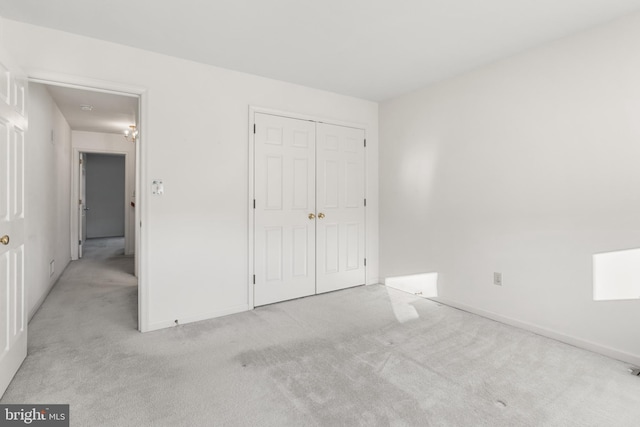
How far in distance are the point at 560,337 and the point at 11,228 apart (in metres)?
4.01

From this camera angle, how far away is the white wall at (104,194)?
Answer: 8.84 meters

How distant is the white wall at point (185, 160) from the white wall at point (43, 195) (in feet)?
2.85

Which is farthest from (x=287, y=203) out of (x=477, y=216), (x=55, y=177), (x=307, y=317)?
(x=55, y=177)

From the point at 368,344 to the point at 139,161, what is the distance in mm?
2492

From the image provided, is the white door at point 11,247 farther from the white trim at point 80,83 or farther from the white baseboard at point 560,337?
the white baseboard at point 560,337

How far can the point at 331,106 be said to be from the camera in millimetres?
3990

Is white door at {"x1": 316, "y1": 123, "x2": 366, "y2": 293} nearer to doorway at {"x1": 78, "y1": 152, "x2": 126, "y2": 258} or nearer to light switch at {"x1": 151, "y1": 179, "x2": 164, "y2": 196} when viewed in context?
light switch at {"x1": 151, "y1": 179, "x2": 164, "y2": 196}

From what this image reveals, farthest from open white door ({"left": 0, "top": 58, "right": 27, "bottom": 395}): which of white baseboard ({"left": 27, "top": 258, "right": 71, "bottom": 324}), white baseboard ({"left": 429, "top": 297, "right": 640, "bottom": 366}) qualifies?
white baseboard ({"left": 429, "top": 297, "right": 640, "bottom": 366})

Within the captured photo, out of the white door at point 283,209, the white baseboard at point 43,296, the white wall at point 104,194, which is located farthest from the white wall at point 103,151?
the white door at point 283,209

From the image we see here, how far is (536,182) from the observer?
2805 mm

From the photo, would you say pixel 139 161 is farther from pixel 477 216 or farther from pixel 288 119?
pixel 477 216

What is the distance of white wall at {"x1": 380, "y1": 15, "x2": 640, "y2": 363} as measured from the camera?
236 cm

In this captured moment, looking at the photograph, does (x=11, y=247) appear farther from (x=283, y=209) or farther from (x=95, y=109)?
(x=95, y=109)

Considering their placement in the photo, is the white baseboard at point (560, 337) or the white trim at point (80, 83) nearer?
the white baseboard at point (560, 337)
